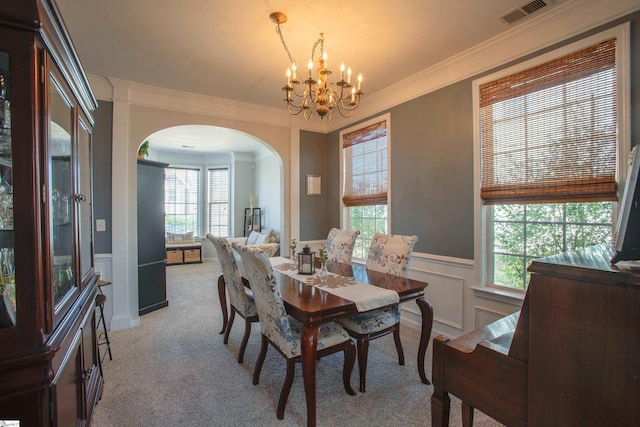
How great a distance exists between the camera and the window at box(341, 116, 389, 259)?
382 centimetres

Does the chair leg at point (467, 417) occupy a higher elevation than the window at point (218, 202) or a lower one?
lower

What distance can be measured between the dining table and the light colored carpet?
26 cm

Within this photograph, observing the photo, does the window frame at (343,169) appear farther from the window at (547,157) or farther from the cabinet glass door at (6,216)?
the cabinet glass door at (6,216)

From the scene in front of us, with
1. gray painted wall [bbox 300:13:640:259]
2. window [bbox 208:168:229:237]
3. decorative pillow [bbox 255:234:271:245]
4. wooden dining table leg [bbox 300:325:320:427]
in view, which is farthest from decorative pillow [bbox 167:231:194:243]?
wooden dining table leg [bbox 300:325:320:427]

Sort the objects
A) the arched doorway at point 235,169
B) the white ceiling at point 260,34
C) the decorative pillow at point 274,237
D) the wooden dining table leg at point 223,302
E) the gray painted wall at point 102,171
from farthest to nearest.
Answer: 1. the arched doorway at point 235,169
2. the decorative pillow at point 274,237
3. the gray painted wall at point 102,171
4. the wooden dining table leg at point 223,302
5. the white ceiling at point 260,34

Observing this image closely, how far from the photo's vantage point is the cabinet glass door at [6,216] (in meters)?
1.01

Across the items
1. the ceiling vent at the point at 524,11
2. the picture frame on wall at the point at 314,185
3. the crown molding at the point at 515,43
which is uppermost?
the ceiling vent at the point at 524,11

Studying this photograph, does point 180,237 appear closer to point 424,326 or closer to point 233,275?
point 233,275

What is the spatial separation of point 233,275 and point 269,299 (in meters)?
0.78

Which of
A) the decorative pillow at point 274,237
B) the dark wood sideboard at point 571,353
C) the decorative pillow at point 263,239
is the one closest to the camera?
the dark wood sideboard at point 571,353

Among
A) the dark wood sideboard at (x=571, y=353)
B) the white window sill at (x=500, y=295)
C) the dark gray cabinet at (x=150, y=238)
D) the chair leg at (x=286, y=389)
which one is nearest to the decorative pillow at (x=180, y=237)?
the dark gray cabinet at (x=150, y=238)

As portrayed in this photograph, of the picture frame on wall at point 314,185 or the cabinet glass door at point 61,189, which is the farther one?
the picture frame on wall at point 314,185

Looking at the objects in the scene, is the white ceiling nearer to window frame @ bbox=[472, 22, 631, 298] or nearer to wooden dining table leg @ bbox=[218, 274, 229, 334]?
window frame @ bbox=[472, 22, 631, 298]

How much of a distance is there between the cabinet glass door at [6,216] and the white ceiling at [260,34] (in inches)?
58.7
